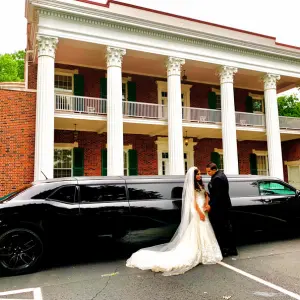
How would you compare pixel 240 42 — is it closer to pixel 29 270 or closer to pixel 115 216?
pixel 115 216

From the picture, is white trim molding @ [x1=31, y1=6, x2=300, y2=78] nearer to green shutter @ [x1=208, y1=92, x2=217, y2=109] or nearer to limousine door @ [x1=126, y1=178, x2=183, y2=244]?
green shutter @ [x1=208, y1=92, x2=217, y2=109]

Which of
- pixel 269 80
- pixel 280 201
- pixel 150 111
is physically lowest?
pixel 280 201

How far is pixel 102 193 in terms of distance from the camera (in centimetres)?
555

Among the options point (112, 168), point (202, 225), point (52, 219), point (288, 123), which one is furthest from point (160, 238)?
point (288, 123)

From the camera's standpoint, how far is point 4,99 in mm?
12305

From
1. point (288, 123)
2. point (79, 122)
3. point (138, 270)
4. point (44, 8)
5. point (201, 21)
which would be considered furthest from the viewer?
point (288, 123)

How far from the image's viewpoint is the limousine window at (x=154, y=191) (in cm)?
575

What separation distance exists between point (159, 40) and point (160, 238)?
11.0 metres

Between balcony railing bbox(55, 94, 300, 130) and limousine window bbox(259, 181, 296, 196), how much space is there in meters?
8.47

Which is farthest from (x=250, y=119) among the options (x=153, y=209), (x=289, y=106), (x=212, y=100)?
(x=289, y=106)

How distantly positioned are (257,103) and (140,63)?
9275mm

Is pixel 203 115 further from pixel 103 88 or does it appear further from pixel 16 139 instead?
pixel 16 139

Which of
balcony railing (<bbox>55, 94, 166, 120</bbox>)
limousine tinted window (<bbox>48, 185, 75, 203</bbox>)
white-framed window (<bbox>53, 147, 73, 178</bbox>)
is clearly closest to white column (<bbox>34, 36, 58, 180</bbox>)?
balcony railing (<bbox>55, 94, 166, 120</bbox>)

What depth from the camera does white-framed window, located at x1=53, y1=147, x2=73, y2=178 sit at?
14.7m
